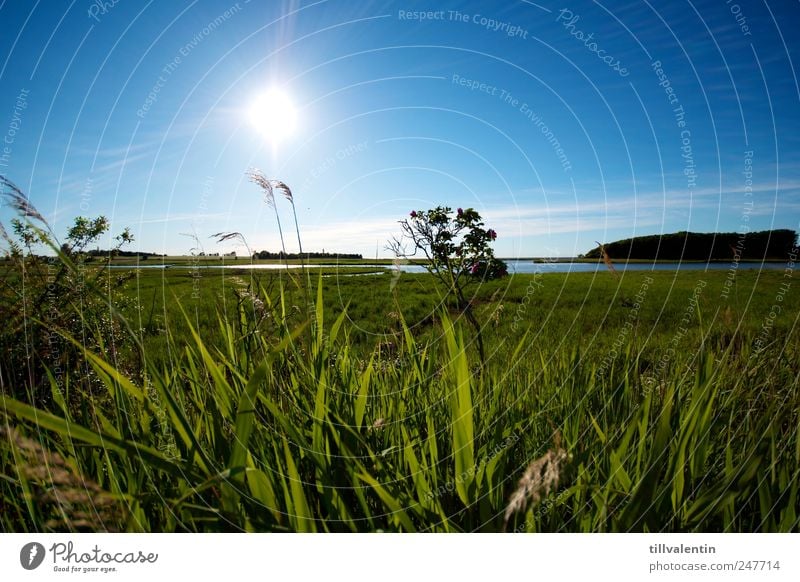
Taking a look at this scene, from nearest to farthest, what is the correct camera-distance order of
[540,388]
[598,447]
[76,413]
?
[598,447] → [76,413] → [540,388]

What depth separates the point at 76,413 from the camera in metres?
2.21

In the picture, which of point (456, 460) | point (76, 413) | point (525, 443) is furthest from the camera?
point (76, 413)

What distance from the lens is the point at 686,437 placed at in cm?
148

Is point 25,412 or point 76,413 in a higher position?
point 25,412

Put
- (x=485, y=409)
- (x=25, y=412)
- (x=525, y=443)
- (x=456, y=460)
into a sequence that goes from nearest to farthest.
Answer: (x=25, y=412) < (x=456, y=460) < (x=525, y=443) < (x=485, y=409)

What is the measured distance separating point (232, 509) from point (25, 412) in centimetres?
62

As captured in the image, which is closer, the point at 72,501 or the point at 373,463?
the point at 72,501
